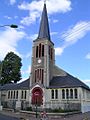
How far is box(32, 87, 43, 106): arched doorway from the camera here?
42.2 metres

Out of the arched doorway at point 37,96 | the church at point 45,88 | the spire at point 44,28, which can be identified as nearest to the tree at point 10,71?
the church at point 45,88

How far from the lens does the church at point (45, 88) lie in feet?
132

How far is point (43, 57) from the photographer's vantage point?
45188 millimetres

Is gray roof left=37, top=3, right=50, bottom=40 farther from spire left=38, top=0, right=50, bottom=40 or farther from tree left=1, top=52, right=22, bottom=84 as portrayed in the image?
tree left=1, top=52, right=22, bottom=84

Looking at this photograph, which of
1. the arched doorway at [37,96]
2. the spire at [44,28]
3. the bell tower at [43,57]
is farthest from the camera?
the spire at [44,28]

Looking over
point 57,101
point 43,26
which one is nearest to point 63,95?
point 57,101

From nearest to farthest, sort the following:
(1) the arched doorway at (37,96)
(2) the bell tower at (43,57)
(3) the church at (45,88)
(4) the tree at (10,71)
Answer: (3) the church at (45,88)
(1) the arched doorway at (37,96)
(2) the bell tower at (43,57)
(4) the tree at (10,71)

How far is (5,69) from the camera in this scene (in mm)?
62562

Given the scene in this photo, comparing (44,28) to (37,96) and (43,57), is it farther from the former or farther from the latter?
(37,96)

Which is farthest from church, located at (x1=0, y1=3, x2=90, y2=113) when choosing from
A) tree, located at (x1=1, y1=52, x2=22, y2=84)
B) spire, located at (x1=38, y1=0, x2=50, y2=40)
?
tree, located at (x1=1, y1=52, x2=22, y2=84)

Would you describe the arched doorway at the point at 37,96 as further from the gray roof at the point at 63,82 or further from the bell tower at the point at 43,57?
the gray roof at the point at 63,82

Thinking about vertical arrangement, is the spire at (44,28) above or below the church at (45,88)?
above

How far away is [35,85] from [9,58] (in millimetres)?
23902

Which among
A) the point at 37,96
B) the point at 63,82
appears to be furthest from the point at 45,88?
the point at 63,82
